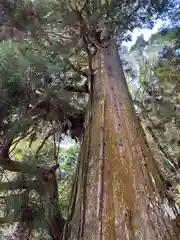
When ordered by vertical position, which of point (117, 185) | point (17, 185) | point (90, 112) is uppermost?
point (90, 112)

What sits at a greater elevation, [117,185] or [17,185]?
[17,185]

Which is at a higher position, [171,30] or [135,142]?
[171,30]

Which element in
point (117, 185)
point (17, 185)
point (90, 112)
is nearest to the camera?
point (117, 185)

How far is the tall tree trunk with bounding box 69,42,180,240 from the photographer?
3.60 ft

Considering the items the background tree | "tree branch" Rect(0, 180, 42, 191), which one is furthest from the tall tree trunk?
"tree branch" Rect(0, 180, 42, 191)

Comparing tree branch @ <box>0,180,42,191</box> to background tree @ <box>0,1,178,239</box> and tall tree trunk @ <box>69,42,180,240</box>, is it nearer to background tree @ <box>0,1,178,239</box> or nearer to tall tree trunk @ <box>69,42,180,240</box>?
background tree @ <box>0,1,178,239</box>

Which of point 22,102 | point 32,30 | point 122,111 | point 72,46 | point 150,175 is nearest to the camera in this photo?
point 150,175

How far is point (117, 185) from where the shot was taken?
49.5 inches

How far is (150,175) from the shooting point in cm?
137

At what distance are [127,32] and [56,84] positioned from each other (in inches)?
67.0

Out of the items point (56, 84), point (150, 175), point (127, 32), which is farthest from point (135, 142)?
point (127, 32)

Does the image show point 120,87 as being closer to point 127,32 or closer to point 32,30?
point 32,30

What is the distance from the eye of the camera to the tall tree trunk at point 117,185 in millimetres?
Result: 1098

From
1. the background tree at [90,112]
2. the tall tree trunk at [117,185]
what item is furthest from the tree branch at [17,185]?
the tall tree trunk at [117,185]
